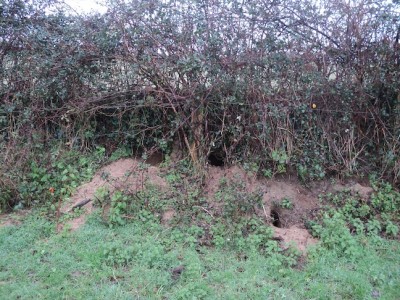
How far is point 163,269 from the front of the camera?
4.79 metres

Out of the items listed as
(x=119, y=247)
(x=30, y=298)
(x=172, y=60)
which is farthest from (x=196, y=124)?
(x=30, y=298)

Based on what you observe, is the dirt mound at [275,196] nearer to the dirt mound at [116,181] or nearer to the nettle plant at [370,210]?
the nettle plant at [370,210]

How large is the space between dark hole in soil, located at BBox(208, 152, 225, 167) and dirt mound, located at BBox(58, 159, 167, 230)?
0.93m

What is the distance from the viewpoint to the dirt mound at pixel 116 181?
608cm

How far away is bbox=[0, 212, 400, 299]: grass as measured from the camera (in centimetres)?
443

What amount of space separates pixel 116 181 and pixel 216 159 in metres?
1.77

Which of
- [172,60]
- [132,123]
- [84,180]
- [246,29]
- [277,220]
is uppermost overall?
[246,29]

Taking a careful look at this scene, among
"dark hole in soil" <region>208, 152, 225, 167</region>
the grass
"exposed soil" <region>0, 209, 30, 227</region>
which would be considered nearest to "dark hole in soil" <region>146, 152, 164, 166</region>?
"dark hole in soil" <region>208, 152, 225, 167</region>

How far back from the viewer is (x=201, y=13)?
656 centimetres

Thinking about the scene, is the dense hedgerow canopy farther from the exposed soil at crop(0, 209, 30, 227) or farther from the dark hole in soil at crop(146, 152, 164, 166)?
the exposed soil at crop(0, 209, 30, 227)

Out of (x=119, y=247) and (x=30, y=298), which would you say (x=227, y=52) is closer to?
(x=119, y=247)

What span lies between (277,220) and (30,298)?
11.8 ft

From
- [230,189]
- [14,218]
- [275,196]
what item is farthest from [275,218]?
[14,218]

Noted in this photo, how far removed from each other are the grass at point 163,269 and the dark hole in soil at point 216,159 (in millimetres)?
1723
